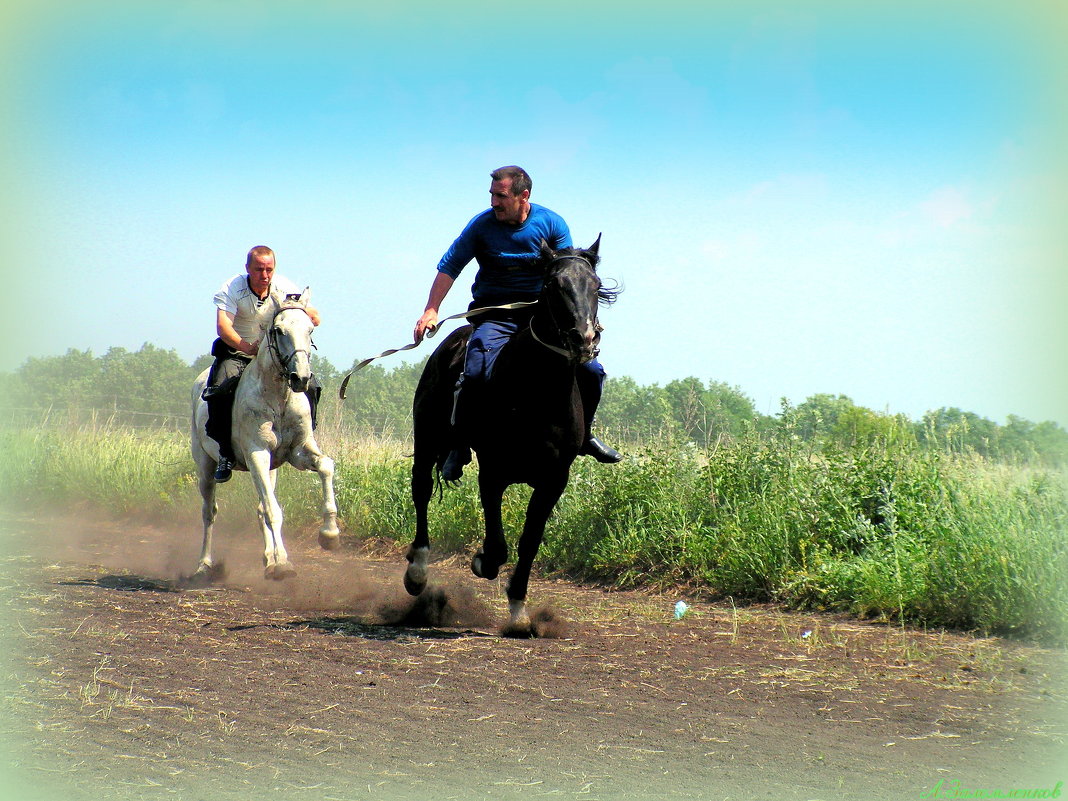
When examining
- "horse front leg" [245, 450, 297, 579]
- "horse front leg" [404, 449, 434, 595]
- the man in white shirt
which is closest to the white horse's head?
the man in white shirt

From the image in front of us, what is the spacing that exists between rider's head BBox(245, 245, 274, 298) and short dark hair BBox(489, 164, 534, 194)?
311 centimetres

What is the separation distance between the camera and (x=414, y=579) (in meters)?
8.38

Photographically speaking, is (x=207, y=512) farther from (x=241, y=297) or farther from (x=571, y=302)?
(x=571, y=302)

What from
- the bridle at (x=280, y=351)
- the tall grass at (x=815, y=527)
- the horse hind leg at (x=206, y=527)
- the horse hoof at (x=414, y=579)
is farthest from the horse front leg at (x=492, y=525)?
the horse hind leg at (x=206, y=527)

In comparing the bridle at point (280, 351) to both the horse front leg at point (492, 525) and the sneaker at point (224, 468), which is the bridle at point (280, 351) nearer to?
the sneaker at point (224, 468)

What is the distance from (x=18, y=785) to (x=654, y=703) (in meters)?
3.15

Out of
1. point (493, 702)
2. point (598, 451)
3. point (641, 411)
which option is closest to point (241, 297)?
point (598, 451)

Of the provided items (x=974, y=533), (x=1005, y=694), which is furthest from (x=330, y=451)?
(x=1005, y=694)

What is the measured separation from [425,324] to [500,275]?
2.33 ft

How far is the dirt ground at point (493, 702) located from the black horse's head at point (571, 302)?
2.08 m

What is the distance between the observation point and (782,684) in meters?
6.14

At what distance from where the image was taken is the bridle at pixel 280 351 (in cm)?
902

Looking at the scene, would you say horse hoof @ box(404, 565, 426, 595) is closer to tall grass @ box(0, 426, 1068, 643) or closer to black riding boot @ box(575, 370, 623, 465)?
black riding boot @ box(575, 370, 623, 465)

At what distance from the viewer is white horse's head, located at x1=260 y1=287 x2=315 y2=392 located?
29.3 ft
